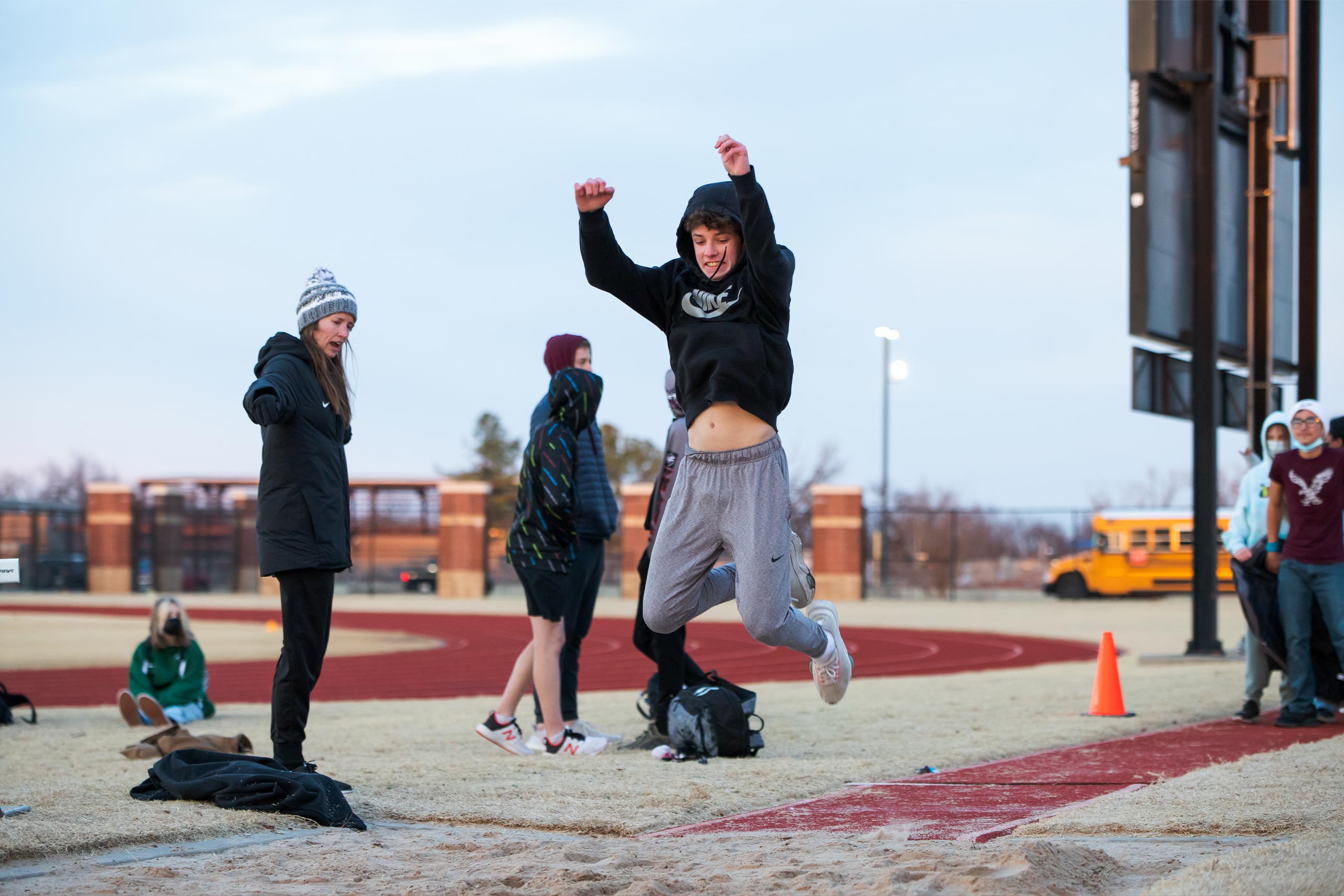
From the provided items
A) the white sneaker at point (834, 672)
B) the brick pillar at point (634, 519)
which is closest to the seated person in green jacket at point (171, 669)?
the white sneaker at point (834, 672)

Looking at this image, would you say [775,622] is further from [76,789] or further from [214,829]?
[76,789]

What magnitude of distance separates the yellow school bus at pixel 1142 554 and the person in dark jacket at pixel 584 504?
2770cm

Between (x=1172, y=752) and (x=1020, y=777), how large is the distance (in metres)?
1.28

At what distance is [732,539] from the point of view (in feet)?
15.2

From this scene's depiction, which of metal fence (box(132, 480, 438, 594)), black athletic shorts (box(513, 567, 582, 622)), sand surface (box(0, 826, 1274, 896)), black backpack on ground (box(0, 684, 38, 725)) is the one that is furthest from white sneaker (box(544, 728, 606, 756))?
metal fence (box(132, 480, 438, 594))

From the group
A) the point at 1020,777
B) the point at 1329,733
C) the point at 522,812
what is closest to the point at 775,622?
the point at 522,812

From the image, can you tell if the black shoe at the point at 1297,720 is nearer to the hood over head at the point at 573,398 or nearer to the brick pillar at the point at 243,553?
the hood over head at the point at 573,398

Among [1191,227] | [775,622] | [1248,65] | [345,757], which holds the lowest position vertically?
[345,757]

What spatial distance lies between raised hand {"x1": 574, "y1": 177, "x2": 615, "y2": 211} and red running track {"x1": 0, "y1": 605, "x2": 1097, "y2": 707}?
8.22m

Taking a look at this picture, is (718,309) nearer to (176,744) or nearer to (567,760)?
(567,760)

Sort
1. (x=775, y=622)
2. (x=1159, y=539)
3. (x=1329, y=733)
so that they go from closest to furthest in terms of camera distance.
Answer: (x=775, y=622), (x=1329, y=733), (x=1159, y=539)

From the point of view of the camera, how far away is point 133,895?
3447 mm

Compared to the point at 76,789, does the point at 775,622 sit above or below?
above

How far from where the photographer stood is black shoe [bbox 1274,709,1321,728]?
7.70m
